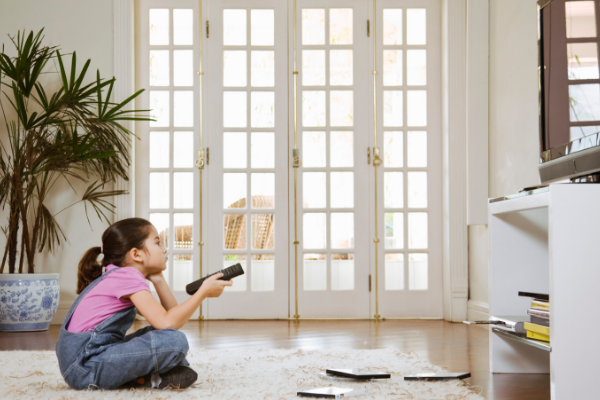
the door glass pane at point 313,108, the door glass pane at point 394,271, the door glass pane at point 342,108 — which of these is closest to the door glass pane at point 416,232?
the door glass pane at point 394,271

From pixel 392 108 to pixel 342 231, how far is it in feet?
3.08

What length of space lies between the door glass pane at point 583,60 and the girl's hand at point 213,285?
1.34 metres

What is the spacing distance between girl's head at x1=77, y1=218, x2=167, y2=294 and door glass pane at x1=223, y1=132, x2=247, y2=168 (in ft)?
7.67

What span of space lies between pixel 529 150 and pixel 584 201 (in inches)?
63.8

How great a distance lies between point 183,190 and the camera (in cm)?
425

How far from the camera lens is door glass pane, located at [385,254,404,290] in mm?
4227

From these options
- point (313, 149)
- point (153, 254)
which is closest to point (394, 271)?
point (313, 149)

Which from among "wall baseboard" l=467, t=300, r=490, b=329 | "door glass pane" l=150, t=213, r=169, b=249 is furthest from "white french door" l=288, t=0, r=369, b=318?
"door glass pane" l=150, t=213, r=169, b=249

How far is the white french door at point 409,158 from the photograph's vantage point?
423 centimetres

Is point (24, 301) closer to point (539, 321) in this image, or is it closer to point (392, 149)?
point (392, 149)

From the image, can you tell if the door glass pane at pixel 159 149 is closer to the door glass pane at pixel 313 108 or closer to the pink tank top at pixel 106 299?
the door glass pane at pixel 313 108

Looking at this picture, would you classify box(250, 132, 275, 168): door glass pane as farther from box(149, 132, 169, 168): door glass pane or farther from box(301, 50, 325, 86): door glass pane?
box(149, 132, 169, 168): door glass pane

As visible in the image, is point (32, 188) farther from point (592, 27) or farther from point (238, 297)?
point (592, 27)

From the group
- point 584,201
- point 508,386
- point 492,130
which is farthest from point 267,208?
point 584,201
